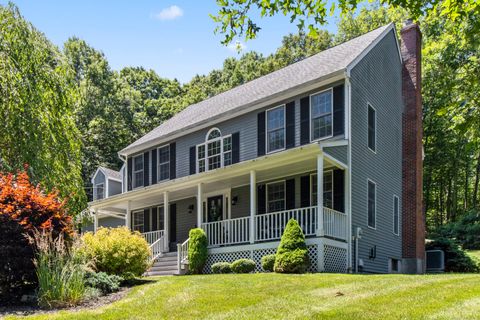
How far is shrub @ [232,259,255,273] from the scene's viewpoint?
14531 mm

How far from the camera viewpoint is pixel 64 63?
51.4 feet

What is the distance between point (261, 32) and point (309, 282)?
19.0 ft

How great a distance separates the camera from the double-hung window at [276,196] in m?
17.4

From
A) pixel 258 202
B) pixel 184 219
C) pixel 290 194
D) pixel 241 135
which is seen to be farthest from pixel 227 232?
pixel 184 219

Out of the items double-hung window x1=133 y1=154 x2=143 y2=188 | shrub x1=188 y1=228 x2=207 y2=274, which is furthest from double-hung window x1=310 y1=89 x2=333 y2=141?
double-hung window x1=133 y1=154 x2=143 y2=188

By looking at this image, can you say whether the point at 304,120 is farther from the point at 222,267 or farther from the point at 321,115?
the point at 222,267

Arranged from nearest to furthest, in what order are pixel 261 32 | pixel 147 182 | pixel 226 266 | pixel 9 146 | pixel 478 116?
1. pixel 478 116
2. pixel 261 32
3. pixel 9 146
4. pixel 226 266
5. pixel 147 182

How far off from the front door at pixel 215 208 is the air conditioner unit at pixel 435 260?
26.1 ft

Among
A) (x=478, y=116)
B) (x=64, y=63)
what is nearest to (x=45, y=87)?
(x=64, y=63)

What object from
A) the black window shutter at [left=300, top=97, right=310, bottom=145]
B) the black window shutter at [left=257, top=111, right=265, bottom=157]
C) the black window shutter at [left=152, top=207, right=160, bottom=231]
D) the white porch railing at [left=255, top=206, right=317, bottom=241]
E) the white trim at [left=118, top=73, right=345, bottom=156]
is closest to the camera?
the white porch railing at [left=255, top=206, right=317, bottom=241]

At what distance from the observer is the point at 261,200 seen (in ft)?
58.7

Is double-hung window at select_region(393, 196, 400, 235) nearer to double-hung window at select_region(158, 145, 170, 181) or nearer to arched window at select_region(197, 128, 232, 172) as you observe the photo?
arched window at select_region(197, 128, 232, 172)

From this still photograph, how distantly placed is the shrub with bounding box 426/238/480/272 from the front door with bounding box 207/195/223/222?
27.4 feet

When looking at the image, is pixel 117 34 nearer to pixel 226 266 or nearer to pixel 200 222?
pixel 200 222
